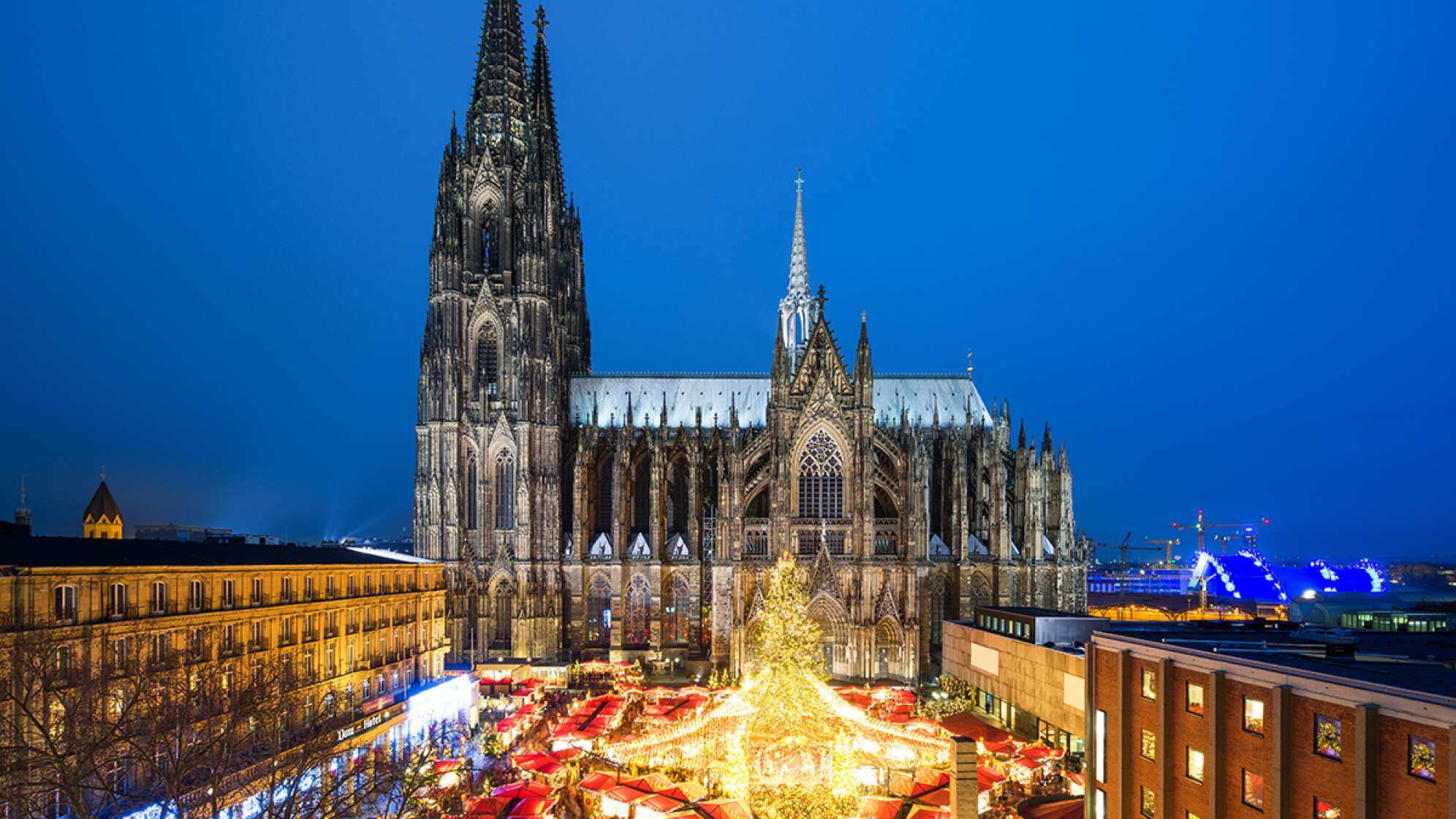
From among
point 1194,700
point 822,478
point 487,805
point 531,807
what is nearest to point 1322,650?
point 1194,700

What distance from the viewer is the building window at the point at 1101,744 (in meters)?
32.1

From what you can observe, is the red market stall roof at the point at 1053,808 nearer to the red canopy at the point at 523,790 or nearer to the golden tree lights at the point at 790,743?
the golden tree lights at the point at 790,743

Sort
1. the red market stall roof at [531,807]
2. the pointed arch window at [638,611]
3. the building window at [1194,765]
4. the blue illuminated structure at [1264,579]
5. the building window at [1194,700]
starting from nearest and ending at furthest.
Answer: the building window at [1194,765]
the building window at [1194,700]
the red market stall roof at [531,807]
the pointed arch window at [638,611]
the blue illuminated structure at [1264,579]

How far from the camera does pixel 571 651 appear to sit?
6912 centimetres

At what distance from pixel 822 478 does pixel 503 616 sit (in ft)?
86.8

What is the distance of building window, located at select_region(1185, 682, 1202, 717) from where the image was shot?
27.3m

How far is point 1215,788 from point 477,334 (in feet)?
191

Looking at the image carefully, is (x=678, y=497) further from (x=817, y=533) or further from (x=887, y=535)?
(x=887, y=535)

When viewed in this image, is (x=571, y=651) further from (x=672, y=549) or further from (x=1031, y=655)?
(x=1031, y=655)

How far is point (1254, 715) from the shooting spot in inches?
978

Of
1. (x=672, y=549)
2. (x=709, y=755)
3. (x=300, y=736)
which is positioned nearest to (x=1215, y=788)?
(x=709, y=755)

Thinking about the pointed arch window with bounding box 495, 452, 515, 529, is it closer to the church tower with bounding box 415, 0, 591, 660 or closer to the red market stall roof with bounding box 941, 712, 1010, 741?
the church tower with bounding box 415, 0, 591, 660

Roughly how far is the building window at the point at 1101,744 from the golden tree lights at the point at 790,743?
6.67 meters

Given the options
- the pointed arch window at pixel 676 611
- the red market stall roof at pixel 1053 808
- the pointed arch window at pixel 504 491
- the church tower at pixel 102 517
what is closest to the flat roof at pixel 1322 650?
the red market stall roof at pixel 1053 808
